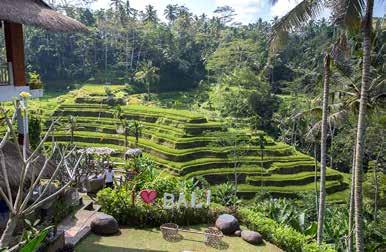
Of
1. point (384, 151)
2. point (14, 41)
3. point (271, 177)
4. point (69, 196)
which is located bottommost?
point (271, 177)

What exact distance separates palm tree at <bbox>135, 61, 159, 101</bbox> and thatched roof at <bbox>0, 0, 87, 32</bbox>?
141ft

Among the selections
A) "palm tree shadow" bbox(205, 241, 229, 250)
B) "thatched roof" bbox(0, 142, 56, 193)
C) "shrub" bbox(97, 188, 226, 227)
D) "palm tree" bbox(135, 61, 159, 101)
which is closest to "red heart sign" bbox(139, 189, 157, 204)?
"shrub" bbox(97, 188, 226, 227)

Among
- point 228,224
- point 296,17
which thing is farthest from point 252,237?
point 296,17

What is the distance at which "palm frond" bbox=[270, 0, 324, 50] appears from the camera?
393 inches

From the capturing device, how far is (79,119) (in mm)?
39844

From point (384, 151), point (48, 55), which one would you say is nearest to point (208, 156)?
point (384, 151)

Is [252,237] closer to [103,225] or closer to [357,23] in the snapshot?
[103,225]

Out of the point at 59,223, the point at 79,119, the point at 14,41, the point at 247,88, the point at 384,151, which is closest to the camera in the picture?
the point at 14,41

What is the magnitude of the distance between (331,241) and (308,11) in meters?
9.68

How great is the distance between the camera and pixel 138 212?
1224 centimetres

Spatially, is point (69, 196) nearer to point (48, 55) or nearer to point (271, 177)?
point (271, 177)

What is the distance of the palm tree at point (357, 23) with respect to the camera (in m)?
9.49

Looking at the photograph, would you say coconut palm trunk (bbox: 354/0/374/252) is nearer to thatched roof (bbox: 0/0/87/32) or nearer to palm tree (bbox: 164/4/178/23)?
thatched roof (bbox: 0/0/87/32)

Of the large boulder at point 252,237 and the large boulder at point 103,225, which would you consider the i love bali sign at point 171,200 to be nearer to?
the large boulder at point 103,225
